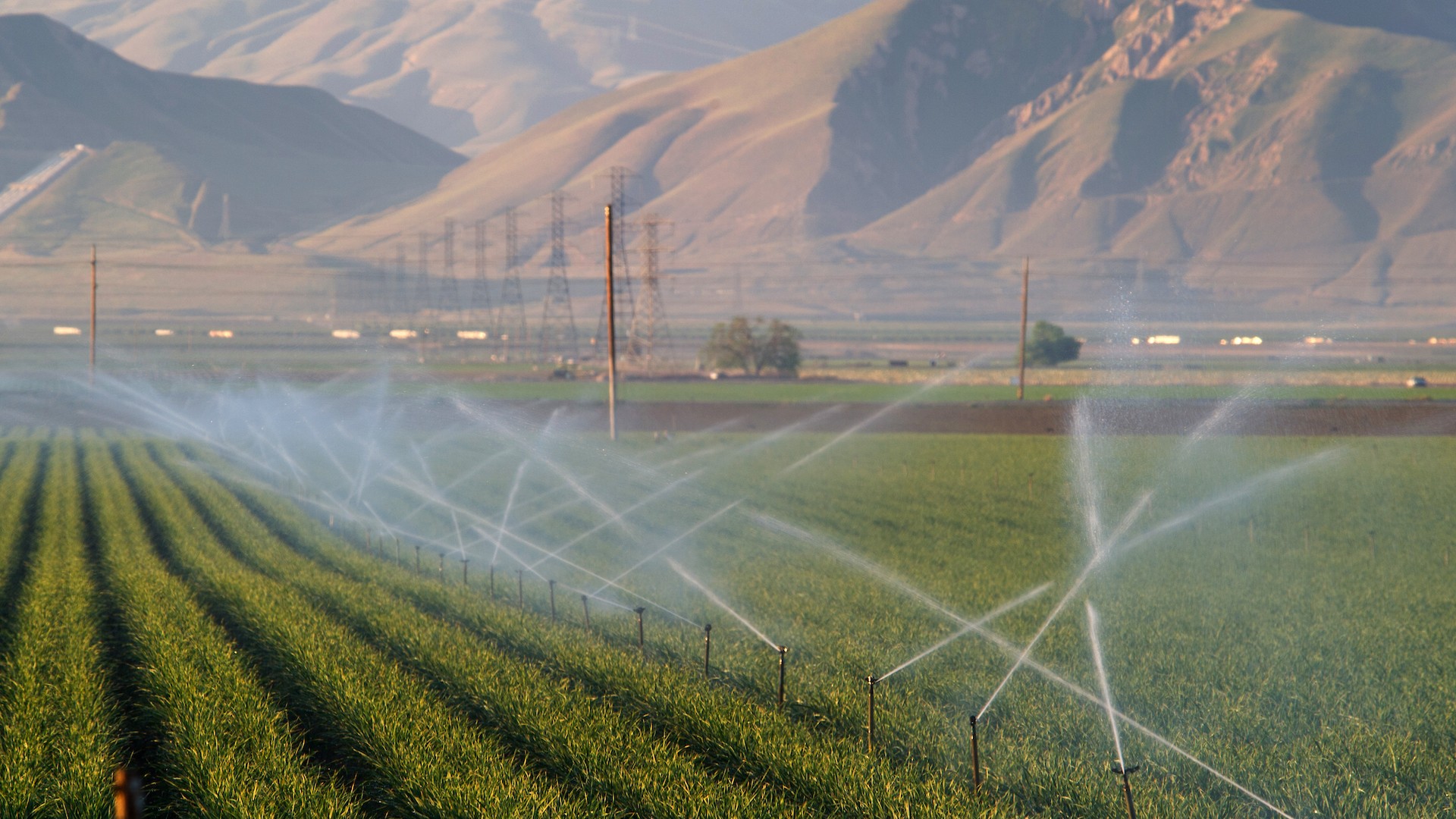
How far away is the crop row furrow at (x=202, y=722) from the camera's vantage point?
34.6 feet

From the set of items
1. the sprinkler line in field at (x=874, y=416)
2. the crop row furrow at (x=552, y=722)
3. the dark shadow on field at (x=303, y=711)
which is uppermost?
the crop row furrow at (x=552, y=722)

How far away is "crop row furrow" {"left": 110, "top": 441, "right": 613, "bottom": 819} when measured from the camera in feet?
34.5

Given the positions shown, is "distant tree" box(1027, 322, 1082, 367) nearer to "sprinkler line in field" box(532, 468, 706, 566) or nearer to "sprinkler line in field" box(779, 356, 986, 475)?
"sprinkler line in field" box(779, 356, 986, 475)

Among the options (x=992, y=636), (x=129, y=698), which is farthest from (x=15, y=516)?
(x=992, y=636)

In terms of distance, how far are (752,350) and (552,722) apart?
10451cm

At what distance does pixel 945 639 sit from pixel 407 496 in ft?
77.5

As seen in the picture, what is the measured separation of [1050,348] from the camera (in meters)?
125

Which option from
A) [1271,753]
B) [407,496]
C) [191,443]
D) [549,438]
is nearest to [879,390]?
[549,438]

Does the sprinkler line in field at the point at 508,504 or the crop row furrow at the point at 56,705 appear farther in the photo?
the sprinkler line in field at the point at 508,504

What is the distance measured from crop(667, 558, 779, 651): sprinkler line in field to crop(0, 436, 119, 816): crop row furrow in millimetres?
8120

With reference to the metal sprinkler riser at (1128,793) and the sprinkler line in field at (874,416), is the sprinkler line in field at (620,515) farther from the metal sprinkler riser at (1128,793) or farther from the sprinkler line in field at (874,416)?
the metal sprinkler riser at (1128,793)

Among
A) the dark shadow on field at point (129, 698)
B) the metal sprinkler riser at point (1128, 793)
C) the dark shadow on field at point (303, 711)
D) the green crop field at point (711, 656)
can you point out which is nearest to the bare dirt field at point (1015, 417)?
the green crop field at point (711, 656)

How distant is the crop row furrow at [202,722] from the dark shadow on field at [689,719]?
6.72ft

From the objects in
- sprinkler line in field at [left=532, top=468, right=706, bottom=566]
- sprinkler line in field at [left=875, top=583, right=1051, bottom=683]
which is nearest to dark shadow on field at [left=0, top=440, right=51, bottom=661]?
sprinkler line in field at [left=532, top=468, right=706, bottom=566]
